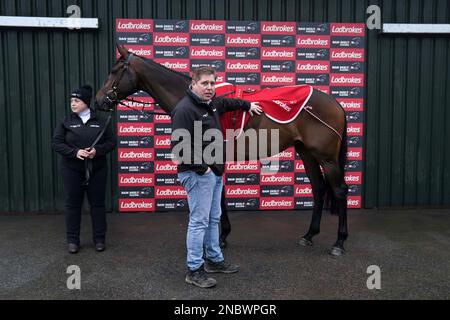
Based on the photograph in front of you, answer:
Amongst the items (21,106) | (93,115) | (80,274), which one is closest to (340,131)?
(93,115)

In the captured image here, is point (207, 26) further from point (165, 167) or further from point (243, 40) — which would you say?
point (165, 167)

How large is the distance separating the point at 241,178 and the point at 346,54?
226cm

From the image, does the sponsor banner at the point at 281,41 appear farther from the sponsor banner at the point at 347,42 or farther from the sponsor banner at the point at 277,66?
the sponsor banner at the point at 347,42

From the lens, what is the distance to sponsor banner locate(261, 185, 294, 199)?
558 cm

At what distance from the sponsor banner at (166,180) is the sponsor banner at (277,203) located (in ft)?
4.12

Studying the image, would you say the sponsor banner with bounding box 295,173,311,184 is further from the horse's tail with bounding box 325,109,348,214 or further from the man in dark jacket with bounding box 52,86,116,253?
the man in dark jacket with bounding box 52,86,116,253

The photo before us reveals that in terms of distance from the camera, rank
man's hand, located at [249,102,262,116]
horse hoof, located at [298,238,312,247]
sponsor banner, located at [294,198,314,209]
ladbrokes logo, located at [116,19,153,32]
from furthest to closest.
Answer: sponsor banner, located at [294,198,314,209], ladbrokes logo, located at [116,19,153,32], horse hoof, located at [298,238,312,247], man's hand, located at [249,102,262,116]

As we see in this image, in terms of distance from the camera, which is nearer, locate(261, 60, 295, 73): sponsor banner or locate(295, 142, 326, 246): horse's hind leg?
locate(295, 142, 326, 246): horse's hind leg

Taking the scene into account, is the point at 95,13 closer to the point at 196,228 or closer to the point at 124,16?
the point at 124,16

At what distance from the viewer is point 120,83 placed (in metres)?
3.96

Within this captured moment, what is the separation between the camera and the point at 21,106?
5.32 meters

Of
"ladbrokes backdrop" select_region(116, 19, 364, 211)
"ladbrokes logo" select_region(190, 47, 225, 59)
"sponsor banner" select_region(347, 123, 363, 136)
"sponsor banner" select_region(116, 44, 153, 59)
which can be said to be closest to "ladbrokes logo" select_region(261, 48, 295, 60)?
"ladbrokes backdrop" select_region(116, 19, 364, 211)

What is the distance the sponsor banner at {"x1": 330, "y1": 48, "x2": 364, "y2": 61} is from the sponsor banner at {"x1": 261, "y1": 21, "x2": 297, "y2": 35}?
635mm

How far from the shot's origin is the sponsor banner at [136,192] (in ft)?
17.8
